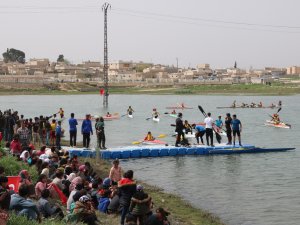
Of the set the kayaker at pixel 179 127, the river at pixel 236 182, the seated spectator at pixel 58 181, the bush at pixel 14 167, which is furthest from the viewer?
the kayaker at pixel 179 127

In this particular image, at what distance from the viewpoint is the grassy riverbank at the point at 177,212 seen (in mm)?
14913

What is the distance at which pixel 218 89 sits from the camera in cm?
15400

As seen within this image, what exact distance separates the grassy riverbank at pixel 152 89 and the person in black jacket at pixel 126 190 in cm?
12686

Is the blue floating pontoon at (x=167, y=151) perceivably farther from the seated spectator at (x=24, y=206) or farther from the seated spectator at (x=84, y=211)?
the seated spectator at (x=24, y=206)

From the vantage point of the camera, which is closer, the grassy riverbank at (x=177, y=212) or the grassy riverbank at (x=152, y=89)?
the grassy riverbank at (x=177, y=212)

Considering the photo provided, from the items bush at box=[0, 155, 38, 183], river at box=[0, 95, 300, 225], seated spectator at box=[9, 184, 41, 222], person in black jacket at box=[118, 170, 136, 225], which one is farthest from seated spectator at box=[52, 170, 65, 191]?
river at box=[0, 95, 300, 225]

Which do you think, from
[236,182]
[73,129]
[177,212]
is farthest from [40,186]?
[73,129]

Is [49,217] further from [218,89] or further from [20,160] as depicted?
[218,89]

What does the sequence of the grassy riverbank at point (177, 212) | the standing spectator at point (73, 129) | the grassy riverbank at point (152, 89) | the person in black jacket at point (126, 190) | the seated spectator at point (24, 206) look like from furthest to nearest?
the grassy riverbank at point (152, 89), the standing spectator at point (73, 129), the grassy riverbank at point (177, 212), the person in black jacket at point (126, 190), the seated spectator at point (24, 206)

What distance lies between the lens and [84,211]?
1161cm

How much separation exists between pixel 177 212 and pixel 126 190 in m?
3.86

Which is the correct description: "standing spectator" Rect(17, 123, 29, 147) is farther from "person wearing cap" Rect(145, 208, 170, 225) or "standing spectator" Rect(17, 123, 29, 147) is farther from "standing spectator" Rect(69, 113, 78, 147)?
"person wearing cap" Rect(145, 208, 170, 225)

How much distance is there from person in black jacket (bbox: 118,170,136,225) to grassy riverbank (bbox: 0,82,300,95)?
126865 millimetres

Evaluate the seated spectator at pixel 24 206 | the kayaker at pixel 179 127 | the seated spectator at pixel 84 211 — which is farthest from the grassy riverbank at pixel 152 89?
the seated spectator at pixel 24 206
